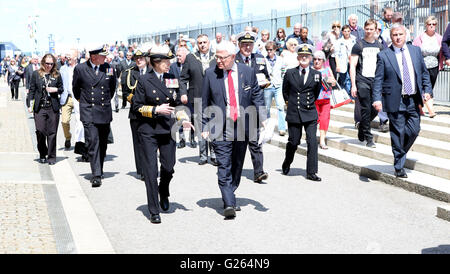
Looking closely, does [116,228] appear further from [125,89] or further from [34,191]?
[125,89]

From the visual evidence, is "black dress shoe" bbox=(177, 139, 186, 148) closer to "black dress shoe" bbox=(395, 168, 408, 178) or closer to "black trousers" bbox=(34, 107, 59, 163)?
"black trousers" bbox=(34, 107, 59, 163)

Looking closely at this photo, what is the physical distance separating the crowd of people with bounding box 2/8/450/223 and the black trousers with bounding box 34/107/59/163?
0.7 inches

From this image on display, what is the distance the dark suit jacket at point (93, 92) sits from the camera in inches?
397

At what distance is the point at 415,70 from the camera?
366 inches

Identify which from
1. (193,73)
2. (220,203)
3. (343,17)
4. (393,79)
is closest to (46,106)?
(193,73)

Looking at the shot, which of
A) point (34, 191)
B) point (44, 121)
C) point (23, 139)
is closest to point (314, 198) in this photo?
point (34, 191)

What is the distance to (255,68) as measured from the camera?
1041 cm

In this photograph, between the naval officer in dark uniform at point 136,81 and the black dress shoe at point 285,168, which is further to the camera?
the black dress shoe at point 285,168

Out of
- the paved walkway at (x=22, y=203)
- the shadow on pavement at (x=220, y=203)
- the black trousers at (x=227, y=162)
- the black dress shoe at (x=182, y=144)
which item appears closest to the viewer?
the paved walkway at (x=22, y=203)

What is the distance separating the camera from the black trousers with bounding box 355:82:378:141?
11.7 m

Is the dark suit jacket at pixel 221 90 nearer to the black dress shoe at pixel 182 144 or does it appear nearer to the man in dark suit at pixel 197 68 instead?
the man in dark suit at pixel 197 68

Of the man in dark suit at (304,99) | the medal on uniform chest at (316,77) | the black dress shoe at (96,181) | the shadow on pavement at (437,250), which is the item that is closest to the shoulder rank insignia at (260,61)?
the man in dark suit at (304,99)

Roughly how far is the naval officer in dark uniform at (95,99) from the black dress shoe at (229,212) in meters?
3.00
